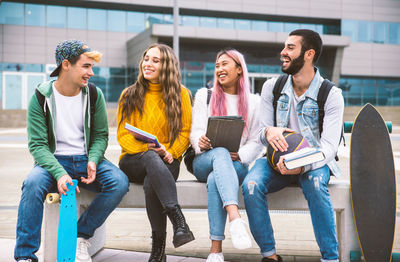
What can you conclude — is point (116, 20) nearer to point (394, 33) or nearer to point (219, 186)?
point (394, 33)

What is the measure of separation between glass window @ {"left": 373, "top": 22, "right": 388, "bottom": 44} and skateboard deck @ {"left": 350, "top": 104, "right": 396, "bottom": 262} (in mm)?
34856

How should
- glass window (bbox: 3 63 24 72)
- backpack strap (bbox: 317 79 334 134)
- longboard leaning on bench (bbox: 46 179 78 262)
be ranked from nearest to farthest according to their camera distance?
longboard leaning on bench (bbox: 46 179 78 262) → backpack strap (bbox: 317 79 334 134) → glass window (bbox: 3 63 24 72)

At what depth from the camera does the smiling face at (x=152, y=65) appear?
3.56 meters

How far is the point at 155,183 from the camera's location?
9.92ft

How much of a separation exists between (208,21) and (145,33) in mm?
6046

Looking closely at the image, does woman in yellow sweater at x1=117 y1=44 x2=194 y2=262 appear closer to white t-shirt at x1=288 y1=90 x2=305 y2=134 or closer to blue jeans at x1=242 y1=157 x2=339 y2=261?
blue jeans at x1=242 y1=157 x2=339 y2=261

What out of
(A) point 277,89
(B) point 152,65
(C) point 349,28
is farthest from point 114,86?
(A) point 277,89

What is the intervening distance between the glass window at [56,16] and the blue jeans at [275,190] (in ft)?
97.2

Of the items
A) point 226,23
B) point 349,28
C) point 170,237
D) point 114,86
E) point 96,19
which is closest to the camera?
point 170,237

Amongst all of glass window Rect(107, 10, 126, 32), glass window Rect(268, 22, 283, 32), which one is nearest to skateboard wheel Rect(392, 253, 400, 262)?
glass window Rect(107, 10, 126, 32)

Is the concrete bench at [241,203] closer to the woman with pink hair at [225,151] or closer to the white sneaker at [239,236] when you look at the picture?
the woman with pink hair at [225,151]

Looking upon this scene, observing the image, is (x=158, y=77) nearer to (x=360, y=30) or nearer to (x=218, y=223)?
(x=218, y=223)

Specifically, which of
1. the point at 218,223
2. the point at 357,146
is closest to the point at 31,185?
the point at 218,223

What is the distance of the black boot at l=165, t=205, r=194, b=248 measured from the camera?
283cm
